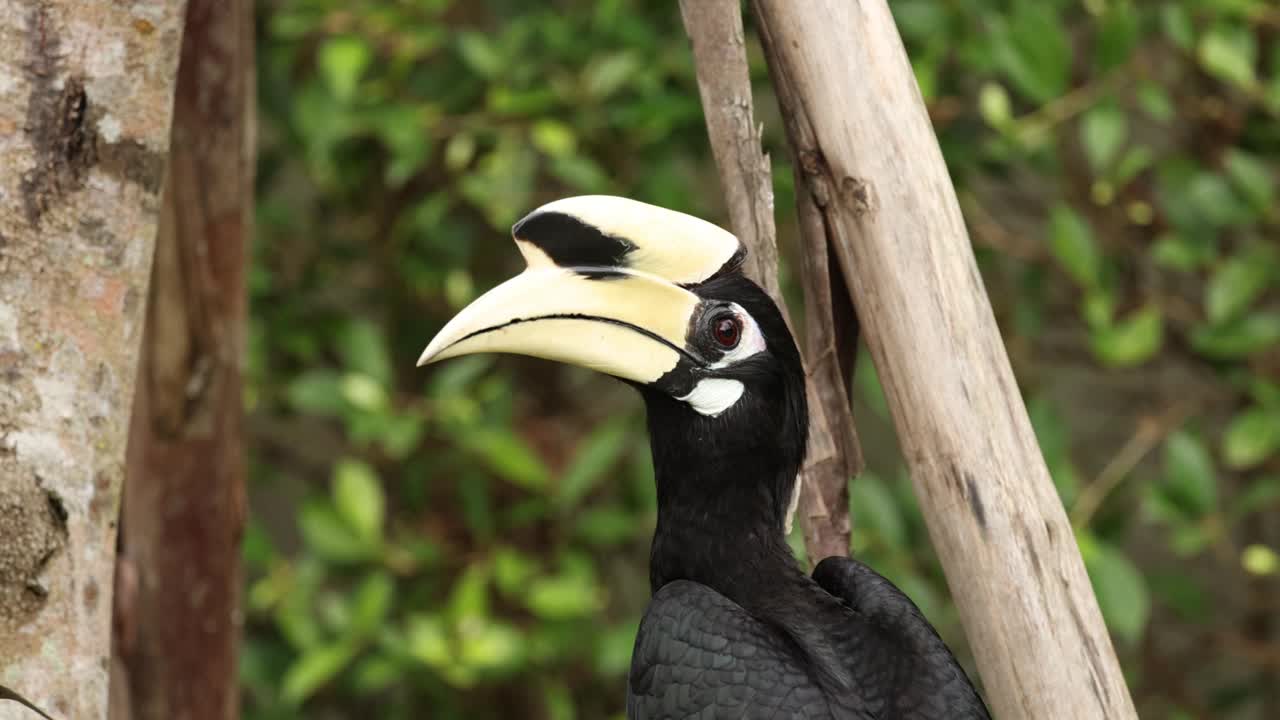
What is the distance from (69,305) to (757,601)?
49cm

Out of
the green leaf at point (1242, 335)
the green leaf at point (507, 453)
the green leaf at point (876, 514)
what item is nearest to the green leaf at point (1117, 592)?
the green leaf at point (876, 514)

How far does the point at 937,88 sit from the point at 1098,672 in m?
1.22

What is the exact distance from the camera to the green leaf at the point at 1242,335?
1799 mm

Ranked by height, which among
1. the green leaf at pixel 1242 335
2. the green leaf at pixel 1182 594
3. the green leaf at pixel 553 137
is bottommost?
the green leaf at pixel 1182 594

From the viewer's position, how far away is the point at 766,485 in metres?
1.01

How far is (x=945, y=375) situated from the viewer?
2.83ft

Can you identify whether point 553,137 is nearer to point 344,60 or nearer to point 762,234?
point 344,60

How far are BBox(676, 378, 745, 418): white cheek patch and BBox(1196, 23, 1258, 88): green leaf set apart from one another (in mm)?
1080

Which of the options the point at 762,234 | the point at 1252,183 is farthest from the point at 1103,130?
the point at 762,234

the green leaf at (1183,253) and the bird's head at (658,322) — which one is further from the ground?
the bird's head at (658,322)

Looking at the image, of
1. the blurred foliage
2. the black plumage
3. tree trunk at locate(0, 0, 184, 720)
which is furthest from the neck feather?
the blurred foliage

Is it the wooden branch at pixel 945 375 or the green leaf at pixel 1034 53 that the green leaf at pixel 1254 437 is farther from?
the wooden branch at pixel 945 375

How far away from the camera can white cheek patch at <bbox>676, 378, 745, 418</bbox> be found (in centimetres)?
96

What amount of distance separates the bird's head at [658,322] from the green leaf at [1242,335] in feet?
3.40
